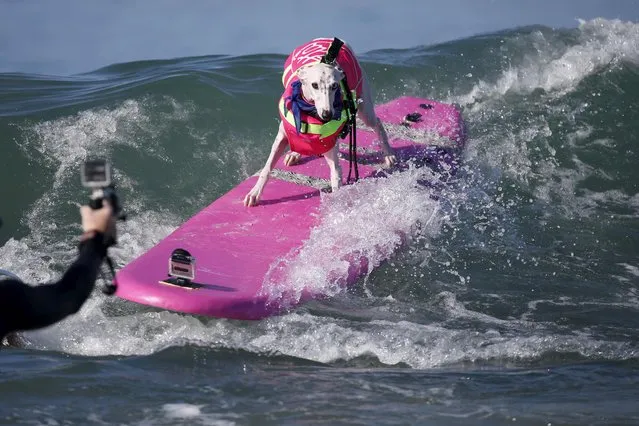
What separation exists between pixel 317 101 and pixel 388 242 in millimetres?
1114

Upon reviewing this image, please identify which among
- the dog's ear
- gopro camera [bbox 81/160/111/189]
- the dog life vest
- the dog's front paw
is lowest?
gopro camera [bbox 81/160/111/189]

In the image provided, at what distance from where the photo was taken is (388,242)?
674cm

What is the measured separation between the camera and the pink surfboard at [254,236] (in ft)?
18.0

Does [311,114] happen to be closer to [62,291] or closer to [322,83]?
[322,83]

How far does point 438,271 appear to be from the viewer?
6.71 m

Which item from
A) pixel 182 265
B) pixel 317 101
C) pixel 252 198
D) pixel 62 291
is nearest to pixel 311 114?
pixel 317 101

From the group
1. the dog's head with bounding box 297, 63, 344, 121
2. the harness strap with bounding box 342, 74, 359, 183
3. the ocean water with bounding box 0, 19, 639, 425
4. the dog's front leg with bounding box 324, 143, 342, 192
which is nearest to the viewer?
the ocean water with bounding box 0, 19, 639, 425

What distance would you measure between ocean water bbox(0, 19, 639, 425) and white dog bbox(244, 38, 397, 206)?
584mm

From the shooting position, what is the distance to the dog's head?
6.40 m

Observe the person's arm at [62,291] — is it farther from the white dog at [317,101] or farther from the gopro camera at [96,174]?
the white dog at [317,101]

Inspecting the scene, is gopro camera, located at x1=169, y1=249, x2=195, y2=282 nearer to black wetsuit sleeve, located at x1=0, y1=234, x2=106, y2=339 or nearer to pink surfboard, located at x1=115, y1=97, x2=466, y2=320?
pink surfboard, located at x1=115, y1=97, x2=466, y2=320

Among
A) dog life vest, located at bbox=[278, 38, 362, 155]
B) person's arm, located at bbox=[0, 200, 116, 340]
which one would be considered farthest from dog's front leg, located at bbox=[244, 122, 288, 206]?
person's arm, located at bbox=[0, 200, 116, 340]

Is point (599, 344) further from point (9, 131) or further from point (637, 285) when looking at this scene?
point (9, 131)

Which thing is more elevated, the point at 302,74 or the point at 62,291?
the point at 302,74
